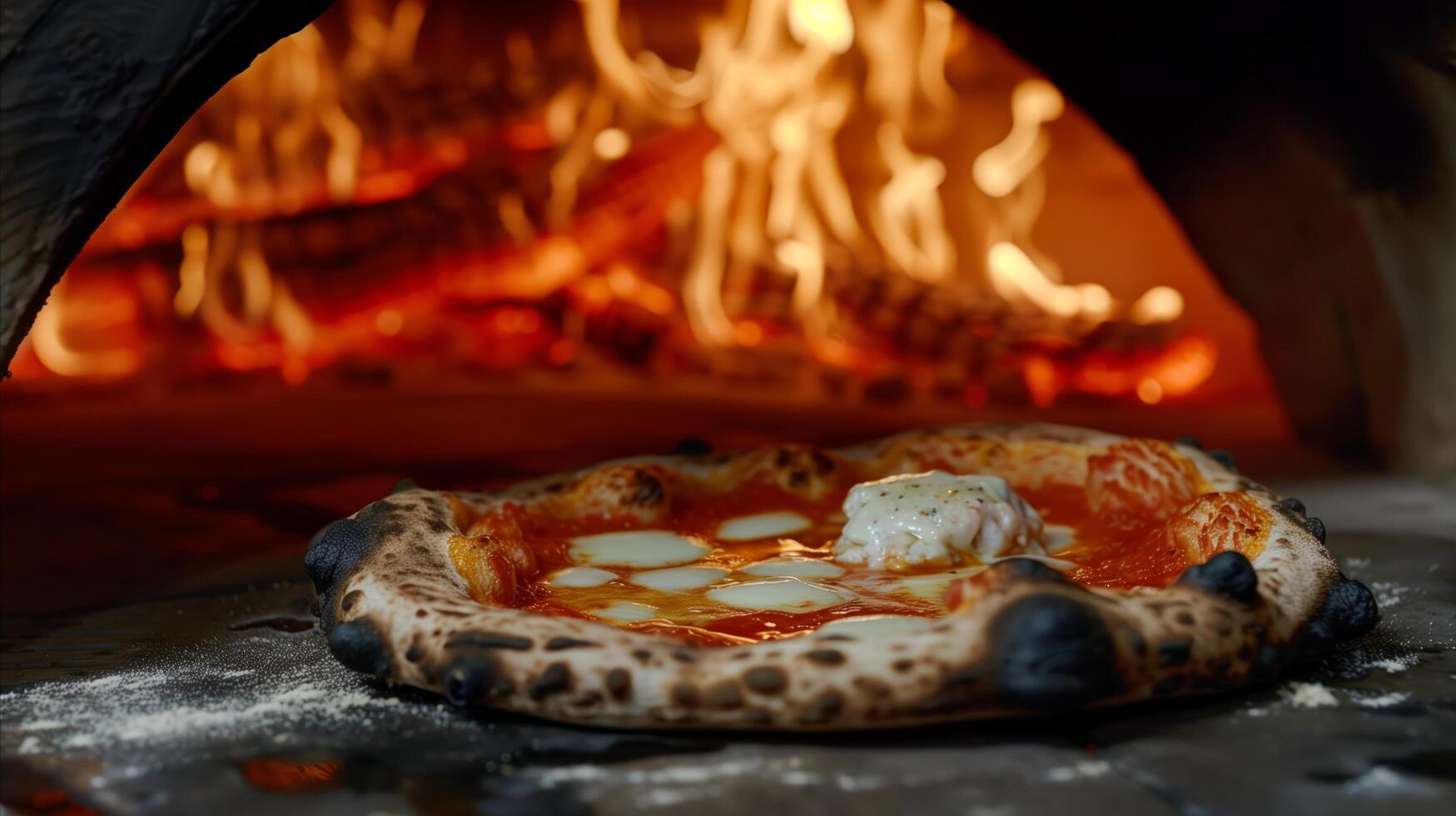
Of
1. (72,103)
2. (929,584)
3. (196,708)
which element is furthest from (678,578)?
(72,103)

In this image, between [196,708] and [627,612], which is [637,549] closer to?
[627,612]

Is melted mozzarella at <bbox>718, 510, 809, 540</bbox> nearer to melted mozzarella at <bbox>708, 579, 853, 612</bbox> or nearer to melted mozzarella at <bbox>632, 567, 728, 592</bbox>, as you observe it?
melted mozzarella at <bbox>632, 567, 728, 592</bbox>

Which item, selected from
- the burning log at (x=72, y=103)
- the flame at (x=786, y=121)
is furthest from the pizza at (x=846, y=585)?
the flame at (x=786, y=121)

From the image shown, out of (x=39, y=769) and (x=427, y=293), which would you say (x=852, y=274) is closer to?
(x=427, y=293)

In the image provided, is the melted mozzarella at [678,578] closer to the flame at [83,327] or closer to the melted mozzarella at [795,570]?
the melted mozzarella at [795,570]

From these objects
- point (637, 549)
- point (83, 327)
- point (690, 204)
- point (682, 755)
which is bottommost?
point (682, 755)

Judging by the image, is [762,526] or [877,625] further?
[762,526]
